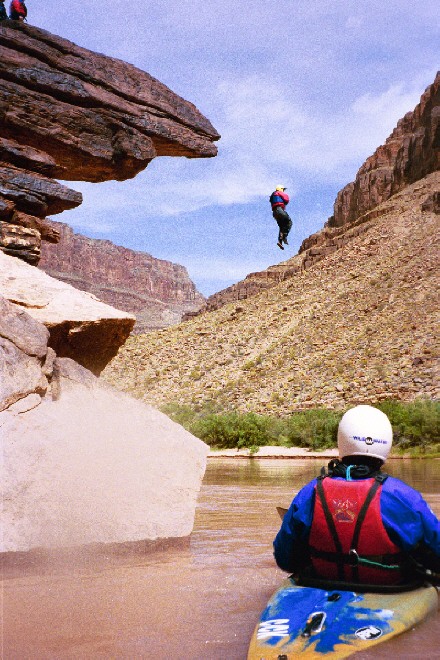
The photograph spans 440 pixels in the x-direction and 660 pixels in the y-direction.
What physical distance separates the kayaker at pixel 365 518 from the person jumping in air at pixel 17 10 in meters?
10.2

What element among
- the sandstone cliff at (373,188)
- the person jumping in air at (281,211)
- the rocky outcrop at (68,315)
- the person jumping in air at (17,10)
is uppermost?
the sandstone cliff at (373,188)

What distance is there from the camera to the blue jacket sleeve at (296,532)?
12.8 feet

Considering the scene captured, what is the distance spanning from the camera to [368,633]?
327 centimetres

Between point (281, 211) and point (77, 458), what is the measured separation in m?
8.37

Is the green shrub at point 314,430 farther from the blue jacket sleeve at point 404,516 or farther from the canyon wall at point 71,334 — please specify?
the blue jacket sleeve at point 404,516

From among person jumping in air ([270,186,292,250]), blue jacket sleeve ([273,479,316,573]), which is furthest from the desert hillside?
blue jacket sleeve ([273,479,316,573])

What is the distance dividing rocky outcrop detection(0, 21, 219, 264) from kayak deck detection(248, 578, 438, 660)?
23.8 feet

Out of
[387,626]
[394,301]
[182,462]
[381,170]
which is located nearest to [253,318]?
[394,301]

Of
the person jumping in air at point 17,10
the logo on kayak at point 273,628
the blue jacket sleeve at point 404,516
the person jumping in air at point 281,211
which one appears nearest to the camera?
the logo on kayak at point 273,628

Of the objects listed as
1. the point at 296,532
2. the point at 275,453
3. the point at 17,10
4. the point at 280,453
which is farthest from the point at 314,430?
the point at 296,532

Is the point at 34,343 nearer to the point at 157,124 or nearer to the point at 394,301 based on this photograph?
the point at 157,124

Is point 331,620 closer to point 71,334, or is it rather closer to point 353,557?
point 353,557

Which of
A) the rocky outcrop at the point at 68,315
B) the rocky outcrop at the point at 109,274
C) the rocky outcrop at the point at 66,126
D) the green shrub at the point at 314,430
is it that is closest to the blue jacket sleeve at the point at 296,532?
the rocky outcrop at the point at 68,315

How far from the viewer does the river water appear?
3.47 metres
